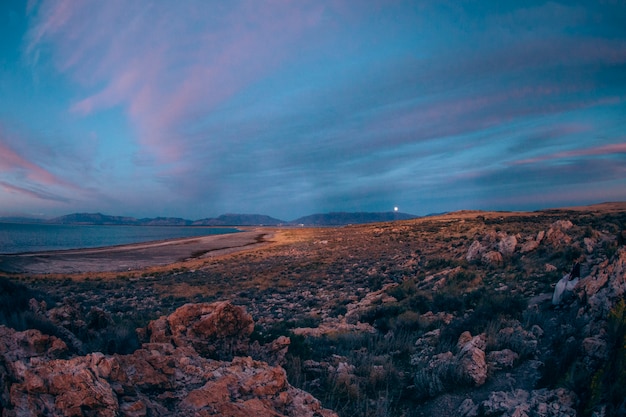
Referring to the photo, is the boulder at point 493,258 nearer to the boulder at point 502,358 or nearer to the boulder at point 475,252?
the boulder at point 475,252

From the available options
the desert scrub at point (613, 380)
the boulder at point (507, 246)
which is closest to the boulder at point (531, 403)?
the desert scrub at point (613, 380)

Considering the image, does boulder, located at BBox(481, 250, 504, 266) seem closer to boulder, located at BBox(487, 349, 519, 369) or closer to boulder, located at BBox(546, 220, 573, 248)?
boulder, located at BBox(546, 220, 573, 248)

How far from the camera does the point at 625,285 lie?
5598mm

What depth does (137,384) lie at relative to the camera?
3.32 meters

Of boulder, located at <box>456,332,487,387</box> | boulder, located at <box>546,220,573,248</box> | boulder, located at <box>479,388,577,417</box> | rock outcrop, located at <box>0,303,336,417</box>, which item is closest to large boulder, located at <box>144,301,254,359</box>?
rock outcrop, located at <box>0,303,336,417</box>

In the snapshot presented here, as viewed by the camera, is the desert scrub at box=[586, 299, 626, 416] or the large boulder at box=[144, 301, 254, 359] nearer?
the desert scrub at box=[586, 299, 626, 416]

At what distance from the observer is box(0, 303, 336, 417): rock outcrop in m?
2.78

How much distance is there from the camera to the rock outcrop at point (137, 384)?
2.78 meters

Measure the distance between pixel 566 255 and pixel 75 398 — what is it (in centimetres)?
1496

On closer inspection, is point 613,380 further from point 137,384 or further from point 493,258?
point 493,258

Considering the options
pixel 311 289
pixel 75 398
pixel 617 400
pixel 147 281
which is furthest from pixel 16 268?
pixel 617 400

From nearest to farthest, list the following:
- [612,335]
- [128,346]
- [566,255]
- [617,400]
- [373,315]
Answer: [617,400] < [612,335] < [128,346] < [373,315] < [566,255]

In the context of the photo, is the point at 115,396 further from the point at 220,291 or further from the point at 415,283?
the point at 220,291

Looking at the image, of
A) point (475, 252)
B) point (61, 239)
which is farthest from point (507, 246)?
point (61, 239)
